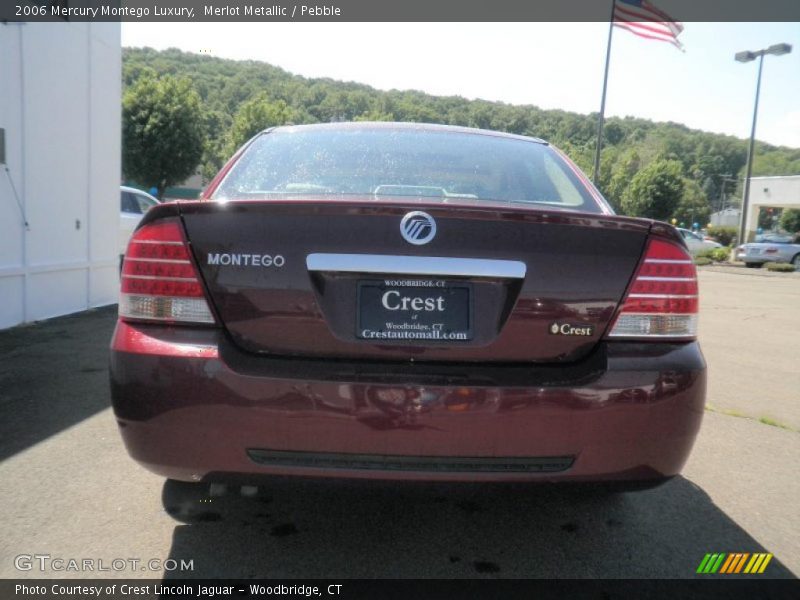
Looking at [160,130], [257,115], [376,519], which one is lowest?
[376,519]

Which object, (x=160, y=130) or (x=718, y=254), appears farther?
(x=160, y=130)

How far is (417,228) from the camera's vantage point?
2025 millimetres

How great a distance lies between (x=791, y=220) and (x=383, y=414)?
85.7 meters

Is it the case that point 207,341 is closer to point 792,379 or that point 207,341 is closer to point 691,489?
point 691,489

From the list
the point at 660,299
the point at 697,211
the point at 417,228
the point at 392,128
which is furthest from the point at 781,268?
the point at 697,211

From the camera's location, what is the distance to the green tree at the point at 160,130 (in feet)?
135

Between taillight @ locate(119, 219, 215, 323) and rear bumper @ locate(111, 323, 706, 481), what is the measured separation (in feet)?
0.21

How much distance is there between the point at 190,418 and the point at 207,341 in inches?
9.1

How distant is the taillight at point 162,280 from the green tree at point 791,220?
84928 mm

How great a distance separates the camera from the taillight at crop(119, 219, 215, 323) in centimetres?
205

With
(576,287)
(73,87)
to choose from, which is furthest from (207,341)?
(73,87)

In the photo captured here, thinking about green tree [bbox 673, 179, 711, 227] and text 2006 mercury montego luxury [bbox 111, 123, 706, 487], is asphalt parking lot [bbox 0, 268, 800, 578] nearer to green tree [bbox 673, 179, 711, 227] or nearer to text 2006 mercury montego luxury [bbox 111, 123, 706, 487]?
text 2006 mercury montego luxury [bbox 111, 123, 706, 487]

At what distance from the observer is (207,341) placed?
201cm

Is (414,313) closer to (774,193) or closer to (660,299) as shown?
(660,299)
